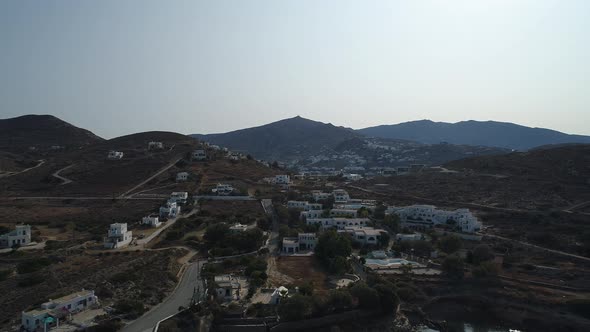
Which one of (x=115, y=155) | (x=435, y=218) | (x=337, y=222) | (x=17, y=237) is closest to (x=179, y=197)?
(x=17, y=237)

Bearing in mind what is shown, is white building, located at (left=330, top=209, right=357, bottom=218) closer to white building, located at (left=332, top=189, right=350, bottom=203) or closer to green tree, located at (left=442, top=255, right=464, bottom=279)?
white building, located at (left=332, top=189, right=350, bottom=203)

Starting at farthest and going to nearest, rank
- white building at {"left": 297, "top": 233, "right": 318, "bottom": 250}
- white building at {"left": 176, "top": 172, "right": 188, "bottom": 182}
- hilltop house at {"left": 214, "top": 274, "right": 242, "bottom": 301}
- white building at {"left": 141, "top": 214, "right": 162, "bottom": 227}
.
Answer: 1. white building at {"left": 176, "top": 172, "right": 188, "bottom": 182}
2. white building at {"left": 141, "top": 214, "right": 162, "bottom": 227}
3. white building at {"left": 297, "top": 233, "right": 318, "bottom": 250}
4. hilltop house at {"left": 214, "top": 274, "right": 242, "bottom": 301}

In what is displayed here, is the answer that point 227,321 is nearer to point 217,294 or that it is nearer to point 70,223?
point 217,294

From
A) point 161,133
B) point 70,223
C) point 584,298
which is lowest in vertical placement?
point 584,298

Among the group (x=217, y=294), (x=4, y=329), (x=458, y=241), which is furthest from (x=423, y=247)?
(x=4, y=329)

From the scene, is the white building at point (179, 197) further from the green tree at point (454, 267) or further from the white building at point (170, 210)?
the green tree at point (454, 267)

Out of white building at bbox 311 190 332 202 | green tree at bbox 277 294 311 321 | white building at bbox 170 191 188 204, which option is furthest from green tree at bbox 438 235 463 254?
white building at bbox 170 191 188 204

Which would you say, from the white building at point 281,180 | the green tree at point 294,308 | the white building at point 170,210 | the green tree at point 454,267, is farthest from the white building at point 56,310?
the white building at point 281,180
